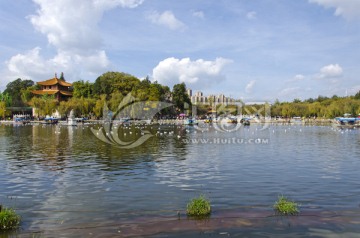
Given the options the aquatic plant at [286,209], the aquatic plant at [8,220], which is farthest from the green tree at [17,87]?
the aquatic plant at [286,209]

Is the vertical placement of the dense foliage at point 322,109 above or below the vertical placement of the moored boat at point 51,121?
above

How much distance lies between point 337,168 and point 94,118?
106 meters

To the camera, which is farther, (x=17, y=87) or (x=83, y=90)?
(x=17, y=87)

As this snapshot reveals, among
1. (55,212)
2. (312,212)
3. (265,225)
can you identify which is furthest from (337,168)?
(55,212)

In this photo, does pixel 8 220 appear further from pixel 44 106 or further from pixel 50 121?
pixel 44 106

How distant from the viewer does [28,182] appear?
18953 mm

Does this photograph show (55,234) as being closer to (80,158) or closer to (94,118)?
(80,158)

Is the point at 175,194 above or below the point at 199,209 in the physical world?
below

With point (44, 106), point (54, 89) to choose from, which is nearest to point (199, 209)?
point (44, 106)

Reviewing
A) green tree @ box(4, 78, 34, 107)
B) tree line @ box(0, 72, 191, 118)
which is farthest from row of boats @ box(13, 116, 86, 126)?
green tree @ box(4, 78, 34, 107)

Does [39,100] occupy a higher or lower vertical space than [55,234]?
higher

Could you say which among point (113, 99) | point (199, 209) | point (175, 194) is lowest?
point (175, 194)

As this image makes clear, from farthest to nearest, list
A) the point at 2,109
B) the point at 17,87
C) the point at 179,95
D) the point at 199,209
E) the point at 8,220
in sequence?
the point at 17,87 < the point at 179,95 < the point at 2,109 < the point at 199,209 < the point at 8,220

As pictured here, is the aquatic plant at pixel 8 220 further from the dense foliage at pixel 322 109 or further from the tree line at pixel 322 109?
the dense foliage at pixel 322 109
